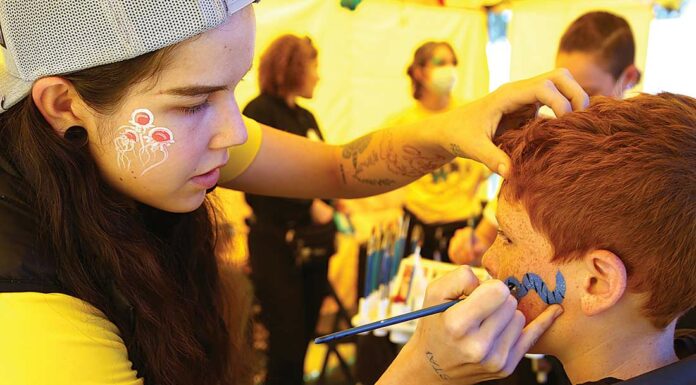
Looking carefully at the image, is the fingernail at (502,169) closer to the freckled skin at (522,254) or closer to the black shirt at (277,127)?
the freckled skin at (522,254)

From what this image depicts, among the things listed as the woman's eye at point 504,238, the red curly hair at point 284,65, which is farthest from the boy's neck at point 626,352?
the red curly hair at point 284,65

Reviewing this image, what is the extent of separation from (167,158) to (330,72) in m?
2.84

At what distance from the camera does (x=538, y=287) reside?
3.21 feet

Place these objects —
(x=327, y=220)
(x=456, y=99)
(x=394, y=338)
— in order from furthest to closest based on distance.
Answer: (x=456, y=99) < (x=327, y=220) < (x=394, y=338)

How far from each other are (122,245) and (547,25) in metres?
3.02

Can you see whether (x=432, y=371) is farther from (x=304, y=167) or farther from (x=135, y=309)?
(x=304, y=167)

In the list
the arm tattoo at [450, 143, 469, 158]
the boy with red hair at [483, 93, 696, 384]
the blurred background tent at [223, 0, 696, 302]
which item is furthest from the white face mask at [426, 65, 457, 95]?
the boy with red hair at [483, 93, 696, 384]

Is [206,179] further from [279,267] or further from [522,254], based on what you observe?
[279,267]

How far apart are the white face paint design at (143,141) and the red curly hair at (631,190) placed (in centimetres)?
58

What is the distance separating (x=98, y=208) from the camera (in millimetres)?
923

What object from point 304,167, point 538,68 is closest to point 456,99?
point 538,68

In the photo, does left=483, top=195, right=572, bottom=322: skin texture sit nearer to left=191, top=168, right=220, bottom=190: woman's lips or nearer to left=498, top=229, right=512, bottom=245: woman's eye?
left=498, top=229, right=512, bottom=245: woman's eye

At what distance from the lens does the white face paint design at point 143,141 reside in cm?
85

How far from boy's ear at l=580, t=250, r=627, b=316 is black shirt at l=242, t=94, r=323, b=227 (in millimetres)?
1865
